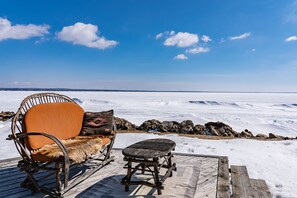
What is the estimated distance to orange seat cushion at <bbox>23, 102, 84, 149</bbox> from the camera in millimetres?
2785

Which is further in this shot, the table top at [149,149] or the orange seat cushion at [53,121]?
the orange seat cushion at [53,121]

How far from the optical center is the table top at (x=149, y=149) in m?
2.51

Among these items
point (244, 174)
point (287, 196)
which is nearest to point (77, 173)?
point (244, 174)

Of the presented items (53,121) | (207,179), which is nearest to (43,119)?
(53,121)

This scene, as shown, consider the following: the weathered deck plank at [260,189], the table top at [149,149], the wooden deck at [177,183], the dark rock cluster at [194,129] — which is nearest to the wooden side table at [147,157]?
the table top at [149,149]

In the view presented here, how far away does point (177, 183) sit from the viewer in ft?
9.49

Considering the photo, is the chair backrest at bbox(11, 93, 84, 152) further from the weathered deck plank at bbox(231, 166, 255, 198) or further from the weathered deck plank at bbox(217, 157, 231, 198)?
the weathered deck plank at bbox(231, 166, 255, 198)

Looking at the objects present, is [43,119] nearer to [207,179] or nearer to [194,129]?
[207,179]

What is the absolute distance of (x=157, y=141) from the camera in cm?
Result: 312

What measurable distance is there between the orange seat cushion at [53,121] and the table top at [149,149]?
106 cm

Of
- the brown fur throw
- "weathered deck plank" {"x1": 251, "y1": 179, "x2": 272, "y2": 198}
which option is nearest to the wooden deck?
"weathered deck plank" {"x1": 251, "y1": 179, "x2": 272, "y2": 198}

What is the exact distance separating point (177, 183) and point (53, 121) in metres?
1.84

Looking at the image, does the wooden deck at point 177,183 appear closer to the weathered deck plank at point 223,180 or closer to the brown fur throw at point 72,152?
the weathered deck plank at point 223,180

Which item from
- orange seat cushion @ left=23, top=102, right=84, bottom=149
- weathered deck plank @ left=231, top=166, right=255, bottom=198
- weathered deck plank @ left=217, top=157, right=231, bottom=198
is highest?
orange seat cushion @ left=23, top=102, right=84, bottom=149
